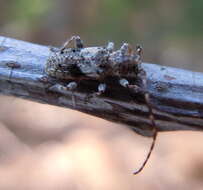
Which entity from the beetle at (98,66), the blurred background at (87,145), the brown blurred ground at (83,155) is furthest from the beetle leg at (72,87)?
the brown blurred ground at (83,155)

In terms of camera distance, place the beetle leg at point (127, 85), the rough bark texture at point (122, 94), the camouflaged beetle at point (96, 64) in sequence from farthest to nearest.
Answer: the camouflaged beetle at point (96, 64)
the beetle leg at point (127, 85)
the rough bark texture at point (122, 94)

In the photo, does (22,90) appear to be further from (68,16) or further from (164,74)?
(68,16)

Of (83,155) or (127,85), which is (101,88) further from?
(83,155)

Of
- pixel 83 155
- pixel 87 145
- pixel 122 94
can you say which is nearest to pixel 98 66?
pixel 122 94

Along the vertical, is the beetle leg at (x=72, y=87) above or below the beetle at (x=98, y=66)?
below

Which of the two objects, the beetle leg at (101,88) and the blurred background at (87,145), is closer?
the beetle leg at (101,88)

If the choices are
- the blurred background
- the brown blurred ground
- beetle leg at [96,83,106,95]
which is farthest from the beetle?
the brown blurred ground

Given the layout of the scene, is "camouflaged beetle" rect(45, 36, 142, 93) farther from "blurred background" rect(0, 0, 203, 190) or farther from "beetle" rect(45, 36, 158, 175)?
"blurred background" rect(0, 0, 203, 190)

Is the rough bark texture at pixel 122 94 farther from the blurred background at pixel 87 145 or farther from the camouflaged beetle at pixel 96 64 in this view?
the blurred background at pixel 87 145
